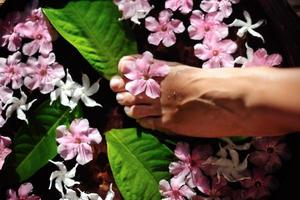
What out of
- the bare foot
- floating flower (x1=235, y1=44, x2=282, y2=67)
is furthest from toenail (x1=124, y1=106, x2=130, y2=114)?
floating flower (x1=235, y1=44, x2=282, y2=67)

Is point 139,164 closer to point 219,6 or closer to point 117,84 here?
point 117,84

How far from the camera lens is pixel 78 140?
4.33 ft

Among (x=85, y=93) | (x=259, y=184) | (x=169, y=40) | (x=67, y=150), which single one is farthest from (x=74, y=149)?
(x=259, y=184)

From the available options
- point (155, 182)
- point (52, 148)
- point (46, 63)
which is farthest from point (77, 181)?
point (46, 63)

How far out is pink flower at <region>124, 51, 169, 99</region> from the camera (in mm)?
1291

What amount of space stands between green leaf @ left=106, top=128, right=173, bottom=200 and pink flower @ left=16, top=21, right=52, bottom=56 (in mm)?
319

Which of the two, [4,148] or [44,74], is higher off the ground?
[44,74]

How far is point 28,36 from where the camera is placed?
140 cm

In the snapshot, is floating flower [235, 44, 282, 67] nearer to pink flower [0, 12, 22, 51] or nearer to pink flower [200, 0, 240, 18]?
pink flower [200, 0, 240, 18]

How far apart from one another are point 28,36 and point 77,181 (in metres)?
0.41

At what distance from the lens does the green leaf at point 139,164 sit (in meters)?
1.29

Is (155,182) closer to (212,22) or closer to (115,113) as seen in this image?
(115,113)

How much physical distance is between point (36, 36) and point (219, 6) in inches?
19.3

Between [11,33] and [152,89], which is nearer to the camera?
[152,89]
